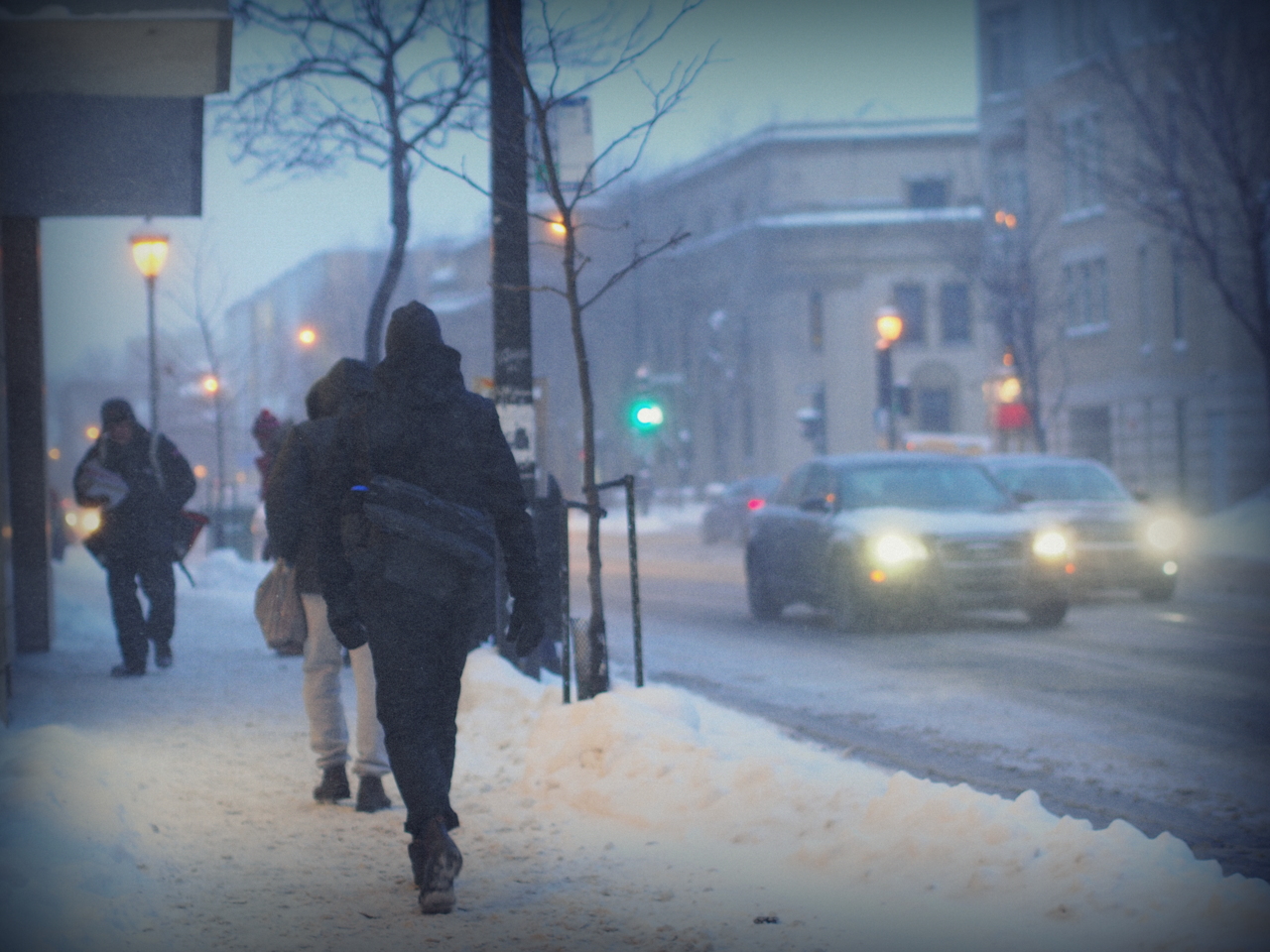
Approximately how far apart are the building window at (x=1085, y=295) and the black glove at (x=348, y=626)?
35.6 meters

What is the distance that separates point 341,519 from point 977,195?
175ft

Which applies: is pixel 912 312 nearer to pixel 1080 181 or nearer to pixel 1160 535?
pixel 1080 181

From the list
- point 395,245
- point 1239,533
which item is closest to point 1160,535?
point 395,245

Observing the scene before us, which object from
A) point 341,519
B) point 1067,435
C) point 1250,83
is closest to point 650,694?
point 341,519

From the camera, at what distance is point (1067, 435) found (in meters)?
40.5

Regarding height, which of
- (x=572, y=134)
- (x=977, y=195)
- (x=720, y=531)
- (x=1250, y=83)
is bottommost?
(x=720, y=531)

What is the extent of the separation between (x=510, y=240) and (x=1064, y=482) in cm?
993

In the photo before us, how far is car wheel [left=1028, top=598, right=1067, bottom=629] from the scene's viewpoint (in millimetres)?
13408

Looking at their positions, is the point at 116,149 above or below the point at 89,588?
above

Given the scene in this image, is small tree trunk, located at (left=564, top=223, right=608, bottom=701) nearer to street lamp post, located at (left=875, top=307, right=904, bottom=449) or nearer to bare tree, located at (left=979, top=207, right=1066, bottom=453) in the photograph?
street lamp post, located at (left=875, top=307, right=904, bottom=449)

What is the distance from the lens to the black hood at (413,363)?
4.88 m

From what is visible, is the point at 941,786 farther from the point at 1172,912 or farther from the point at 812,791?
the point at 1172,912

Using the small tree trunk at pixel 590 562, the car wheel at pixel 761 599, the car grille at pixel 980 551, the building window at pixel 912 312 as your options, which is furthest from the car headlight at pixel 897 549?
the building window at pixel 912 312

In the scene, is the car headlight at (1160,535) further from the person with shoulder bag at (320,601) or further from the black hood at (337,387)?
the black hood at (337,387)
